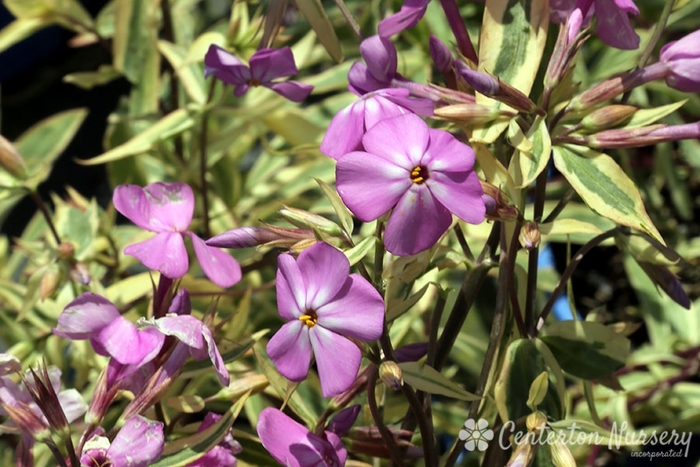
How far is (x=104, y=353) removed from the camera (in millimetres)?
512

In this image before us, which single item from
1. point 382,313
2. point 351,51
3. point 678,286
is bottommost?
point 382,313

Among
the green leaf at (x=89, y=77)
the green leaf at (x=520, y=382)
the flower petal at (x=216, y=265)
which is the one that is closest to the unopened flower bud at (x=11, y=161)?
the green leaf at (x=89, y=77)

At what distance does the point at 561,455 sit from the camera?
1.56 feet

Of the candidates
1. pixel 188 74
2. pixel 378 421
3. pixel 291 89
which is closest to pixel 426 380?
pixel 378 421

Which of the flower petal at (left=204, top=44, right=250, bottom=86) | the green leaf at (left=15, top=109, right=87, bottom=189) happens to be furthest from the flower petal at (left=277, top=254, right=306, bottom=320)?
the green leaf at (left=15, top=109, right=87, bottom=189)

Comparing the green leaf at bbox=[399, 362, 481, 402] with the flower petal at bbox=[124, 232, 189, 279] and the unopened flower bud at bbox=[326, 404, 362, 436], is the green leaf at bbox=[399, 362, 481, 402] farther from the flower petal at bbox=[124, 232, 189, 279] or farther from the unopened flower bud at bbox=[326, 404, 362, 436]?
the flower petal at bbox=[124, 232, 189, 279]

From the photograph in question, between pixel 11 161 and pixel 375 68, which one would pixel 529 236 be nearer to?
pixel 375 68

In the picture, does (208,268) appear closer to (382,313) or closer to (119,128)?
(382,313)

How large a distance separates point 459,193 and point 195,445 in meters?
0.25

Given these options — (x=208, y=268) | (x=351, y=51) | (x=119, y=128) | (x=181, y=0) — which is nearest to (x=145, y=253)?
(x=208, y=268)

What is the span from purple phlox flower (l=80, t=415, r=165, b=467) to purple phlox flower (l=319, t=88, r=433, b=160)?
199mm

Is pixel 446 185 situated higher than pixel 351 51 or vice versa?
pixel 351 51

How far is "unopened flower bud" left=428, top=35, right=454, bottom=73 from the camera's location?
0.51 metres

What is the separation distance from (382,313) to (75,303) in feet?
0.69
